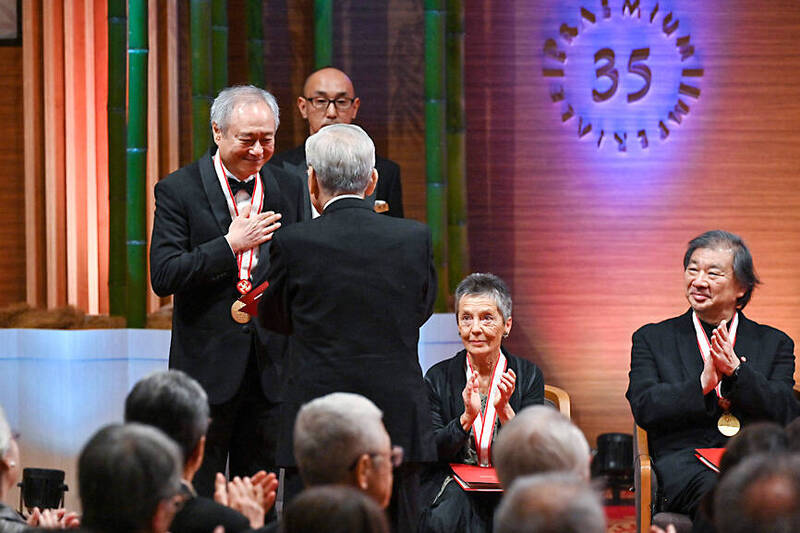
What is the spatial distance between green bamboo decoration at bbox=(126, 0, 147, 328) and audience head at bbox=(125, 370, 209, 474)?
2687 millimetres

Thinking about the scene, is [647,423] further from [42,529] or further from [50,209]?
[50,209]

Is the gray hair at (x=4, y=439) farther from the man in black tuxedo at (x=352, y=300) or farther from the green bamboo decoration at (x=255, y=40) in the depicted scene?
the green bamboo decoration at (x=255, y=40)

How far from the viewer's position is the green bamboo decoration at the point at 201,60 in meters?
5.12

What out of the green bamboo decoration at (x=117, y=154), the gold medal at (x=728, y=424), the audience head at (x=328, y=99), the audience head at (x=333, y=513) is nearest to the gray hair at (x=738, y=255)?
the gold medal at (x=728, y=424)

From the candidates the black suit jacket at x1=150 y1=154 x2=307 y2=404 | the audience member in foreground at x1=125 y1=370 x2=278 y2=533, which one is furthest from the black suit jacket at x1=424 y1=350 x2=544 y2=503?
the audience member in foreground at x1=125 y1=370 x2=278 y2=533

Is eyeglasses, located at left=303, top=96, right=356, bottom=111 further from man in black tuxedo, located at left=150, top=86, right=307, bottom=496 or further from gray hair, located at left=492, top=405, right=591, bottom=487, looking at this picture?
gray hair, located at left=492, top=405, right=591, bottom=487

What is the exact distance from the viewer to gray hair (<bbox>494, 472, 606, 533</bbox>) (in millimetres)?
1815

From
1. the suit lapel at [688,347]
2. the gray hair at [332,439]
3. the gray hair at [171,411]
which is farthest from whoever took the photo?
the suit lapel at [688,347]

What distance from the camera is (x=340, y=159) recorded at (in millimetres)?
3098

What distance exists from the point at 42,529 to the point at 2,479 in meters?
0.50

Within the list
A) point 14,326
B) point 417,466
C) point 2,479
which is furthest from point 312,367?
point 14,326

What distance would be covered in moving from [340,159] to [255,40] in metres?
2.54

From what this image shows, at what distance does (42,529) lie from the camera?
7.00 feet

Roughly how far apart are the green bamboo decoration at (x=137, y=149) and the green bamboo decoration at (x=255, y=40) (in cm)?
51
